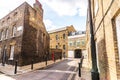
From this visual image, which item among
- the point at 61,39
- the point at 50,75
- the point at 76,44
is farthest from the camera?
the point at 61,39

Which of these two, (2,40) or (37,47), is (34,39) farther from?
(2,40)

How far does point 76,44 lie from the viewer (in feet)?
116

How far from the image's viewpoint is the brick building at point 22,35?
14758mm

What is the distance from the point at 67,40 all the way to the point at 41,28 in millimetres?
18617

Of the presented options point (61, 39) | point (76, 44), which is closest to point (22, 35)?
point (76, 44)

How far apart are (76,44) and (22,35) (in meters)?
23.2

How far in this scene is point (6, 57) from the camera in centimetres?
1662

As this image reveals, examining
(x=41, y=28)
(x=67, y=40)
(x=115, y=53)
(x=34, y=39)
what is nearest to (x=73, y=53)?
(x=67, y=40)

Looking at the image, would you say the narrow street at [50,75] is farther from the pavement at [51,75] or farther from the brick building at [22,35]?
the brick building at [22,35]

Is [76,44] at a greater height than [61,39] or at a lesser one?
lesser

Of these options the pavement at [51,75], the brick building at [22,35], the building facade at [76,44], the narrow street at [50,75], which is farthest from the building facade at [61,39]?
the pavement at [51,75]

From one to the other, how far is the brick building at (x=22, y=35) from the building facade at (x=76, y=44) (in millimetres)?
17592

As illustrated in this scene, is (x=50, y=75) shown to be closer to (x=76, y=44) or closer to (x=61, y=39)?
(x=76, y=44)

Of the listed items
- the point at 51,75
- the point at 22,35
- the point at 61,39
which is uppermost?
the point at 61,39
